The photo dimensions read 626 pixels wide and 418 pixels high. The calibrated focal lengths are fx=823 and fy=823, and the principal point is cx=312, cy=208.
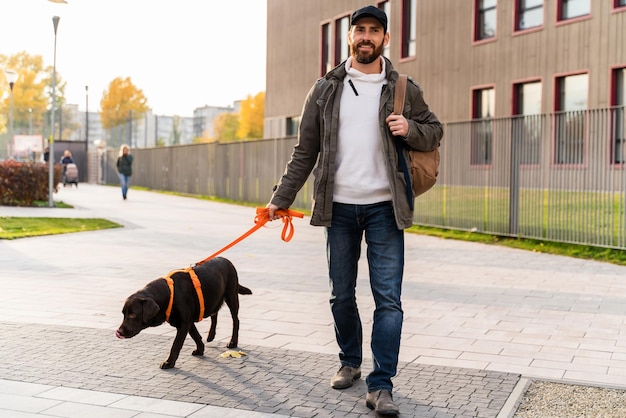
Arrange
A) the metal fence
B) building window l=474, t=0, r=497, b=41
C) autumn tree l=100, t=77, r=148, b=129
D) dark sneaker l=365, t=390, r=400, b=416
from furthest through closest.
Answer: autumn tree l=100, t=77, r=148, b=129 < building window l=474, t=0, r=497, b=41 < the metal fence < dark sneaker l=365, t=390, r=400, b=416

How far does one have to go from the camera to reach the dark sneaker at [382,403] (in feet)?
13.8

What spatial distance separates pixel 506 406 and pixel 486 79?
65.6 feet

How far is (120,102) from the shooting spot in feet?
228

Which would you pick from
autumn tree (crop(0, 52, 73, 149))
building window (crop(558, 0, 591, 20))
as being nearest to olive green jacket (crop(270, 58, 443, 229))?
building window (crop(558, 0, 591, 20))

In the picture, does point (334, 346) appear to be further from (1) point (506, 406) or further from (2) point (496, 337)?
(1) point (506, 406)

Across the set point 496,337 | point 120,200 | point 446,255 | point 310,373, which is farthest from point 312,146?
point 120,200

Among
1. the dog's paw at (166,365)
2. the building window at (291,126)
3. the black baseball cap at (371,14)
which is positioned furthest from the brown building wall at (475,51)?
the dog's paw at (166,365)

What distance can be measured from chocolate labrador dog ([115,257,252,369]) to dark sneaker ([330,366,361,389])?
1015mm

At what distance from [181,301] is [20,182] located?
677 inches

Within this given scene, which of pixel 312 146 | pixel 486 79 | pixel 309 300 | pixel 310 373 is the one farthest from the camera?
pixel 486 79

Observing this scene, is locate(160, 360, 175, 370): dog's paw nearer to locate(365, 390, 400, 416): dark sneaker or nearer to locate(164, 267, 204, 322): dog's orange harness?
locate(164, 267, 204, 322): dog's orange harness

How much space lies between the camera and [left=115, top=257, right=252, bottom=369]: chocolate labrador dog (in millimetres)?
4930

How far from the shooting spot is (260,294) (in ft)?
27.2

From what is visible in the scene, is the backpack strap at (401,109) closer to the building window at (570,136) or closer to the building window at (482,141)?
the building window at (570,136)
